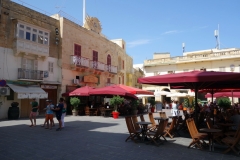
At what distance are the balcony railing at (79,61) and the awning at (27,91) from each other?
508cm

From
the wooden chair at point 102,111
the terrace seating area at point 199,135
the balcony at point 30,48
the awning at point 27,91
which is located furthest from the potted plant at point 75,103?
the terrace seating area at point 199,135

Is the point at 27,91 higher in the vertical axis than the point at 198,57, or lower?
lower

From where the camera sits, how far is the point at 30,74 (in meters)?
17.3

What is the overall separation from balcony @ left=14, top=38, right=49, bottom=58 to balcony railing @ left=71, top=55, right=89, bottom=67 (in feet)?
10.7

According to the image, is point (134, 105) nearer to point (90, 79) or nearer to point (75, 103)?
point (75, 103)

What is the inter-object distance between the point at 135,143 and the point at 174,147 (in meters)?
1.26

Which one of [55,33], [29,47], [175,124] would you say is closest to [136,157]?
[175,124]

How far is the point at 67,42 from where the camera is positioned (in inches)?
836

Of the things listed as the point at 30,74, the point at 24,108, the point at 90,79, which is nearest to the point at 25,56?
the point at 30,74

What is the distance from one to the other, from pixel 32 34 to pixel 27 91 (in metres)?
4.93

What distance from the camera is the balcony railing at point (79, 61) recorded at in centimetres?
2158

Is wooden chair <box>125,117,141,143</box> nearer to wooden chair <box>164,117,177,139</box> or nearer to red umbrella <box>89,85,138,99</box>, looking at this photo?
wooden chair <box>164,117,177,139</box>

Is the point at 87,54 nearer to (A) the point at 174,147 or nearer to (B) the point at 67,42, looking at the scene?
(B) the point at 67,42

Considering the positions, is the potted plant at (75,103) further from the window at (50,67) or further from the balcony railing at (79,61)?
the balcony railing at (79,61)
